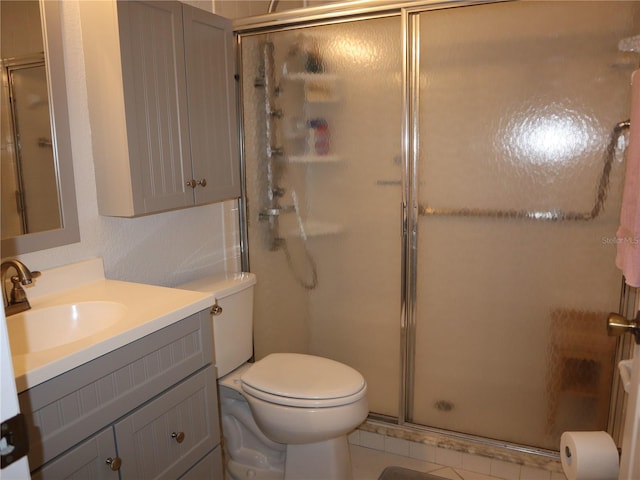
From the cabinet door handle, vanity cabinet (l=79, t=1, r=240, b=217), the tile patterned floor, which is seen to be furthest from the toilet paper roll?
vanity cabinet (l=79, t=1, r=240, b=217)

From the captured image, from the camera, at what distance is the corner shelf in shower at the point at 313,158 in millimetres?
2103

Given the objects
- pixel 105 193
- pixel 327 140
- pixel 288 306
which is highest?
pixel 327 140

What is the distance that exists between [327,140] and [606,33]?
3.46 feet

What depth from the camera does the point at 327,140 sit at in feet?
6.91

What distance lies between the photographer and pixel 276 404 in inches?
67.3

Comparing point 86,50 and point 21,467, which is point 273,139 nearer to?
point 86,50

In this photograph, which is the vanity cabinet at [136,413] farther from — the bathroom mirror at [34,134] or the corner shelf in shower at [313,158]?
the corner shelf in shower at [313,158]

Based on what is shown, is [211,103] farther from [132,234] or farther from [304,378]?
[304,378]

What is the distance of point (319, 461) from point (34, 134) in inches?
55.6

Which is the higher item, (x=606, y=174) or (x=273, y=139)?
(x=273, y=139)

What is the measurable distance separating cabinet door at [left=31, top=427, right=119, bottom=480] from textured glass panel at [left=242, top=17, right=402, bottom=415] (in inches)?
47.4

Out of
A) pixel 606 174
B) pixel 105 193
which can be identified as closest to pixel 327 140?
pixel 105 193

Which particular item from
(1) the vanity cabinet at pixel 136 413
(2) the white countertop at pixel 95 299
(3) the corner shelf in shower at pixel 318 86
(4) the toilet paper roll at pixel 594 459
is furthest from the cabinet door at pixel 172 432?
(3) the corner shelf in shower at pixel 318 86

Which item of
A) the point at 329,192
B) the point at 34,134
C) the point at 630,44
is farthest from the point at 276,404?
the point at 630,44
